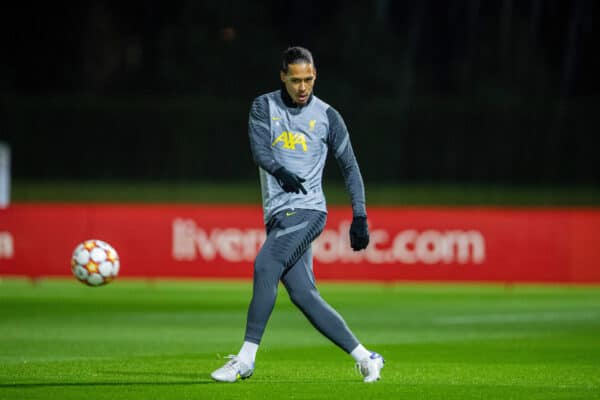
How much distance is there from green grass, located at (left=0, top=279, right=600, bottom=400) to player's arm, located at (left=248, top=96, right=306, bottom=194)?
4.59ft

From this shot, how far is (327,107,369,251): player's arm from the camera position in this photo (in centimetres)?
961

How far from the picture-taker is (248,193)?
3966cm

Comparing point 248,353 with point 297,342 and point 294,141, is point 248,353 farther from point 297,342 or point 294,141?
point 297,342

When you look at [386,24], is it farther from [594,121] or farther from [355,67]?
[594,121]

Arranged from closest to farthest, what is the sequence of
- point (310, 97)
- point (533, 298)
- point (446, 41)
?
point (310, 97) < point (533, 298) < point (446, 41)

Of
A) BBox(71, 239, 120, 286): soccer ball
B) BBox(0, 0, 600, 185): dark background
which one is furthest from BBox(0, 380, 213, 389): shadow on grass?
BBox(0, 0, 600, 185): dark background

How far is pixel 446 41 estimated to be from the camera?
144 ft

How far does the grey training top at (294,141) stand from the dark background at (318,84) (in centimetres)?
3138

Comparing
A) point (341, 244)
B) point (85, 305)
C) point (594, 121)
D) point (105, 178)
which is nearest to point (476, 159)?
point (594, 121)

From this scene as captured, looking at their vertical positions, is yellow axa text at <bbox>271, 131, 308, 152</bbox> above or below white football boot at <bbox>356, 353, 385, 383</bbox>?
Answer: above

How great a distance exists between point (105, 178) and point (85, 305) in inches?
868

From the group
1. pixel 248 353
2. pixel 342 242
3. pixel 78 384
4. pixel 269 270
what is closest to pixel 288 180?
pixel 269 270

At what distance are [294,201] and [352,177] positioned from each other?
0.44 meters

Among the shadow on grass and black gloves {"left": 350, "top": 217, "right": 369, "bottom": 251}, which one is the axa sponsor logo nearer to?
the shadow on grass
